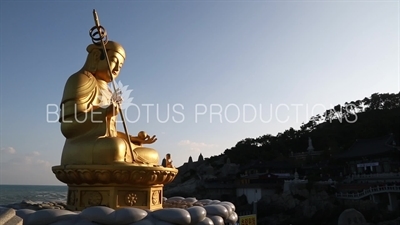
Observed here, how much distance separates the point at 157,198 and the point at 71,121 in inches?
74.5

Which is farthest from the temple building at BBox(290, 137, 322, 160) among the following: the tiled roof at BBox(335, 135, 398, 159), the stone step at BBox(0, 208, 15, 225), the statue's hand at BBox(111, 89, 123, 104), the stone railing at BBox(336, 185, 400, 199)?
the stone step at BBox(0, 208, 15, 225)

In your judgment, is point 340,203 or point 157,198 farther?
point 340,203

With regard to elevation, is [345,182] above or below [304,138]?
below

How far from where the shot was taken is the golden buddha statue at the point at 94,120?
4.60m

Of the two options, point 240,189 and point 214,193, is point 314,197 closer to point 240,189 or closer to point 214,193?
point 240,189

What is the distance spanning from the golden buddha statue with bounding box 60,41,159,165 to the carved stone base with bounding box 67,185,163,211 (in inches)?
16.0

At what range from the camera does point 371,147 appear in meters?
26.9

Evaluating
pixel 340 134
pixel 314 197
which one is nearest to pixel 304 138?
pixel 340 134

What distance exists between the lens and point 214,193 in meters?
29.0

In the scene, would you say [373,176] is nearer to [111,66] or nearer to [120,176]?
[111,66]

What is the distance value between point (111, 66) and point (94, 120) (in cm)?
132

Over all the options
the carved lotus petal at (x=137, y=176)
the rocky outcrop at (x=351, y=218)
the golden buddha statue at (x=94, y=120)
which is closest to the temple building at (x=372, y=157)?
the rocky outcrop at (x=351, y=218)

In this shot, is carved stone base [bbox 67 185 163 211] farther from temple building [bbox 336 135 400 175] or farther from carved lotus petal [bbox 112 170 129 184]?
temple building [bbox 336 135 400 175]

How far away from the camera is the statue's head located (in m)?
5.68
